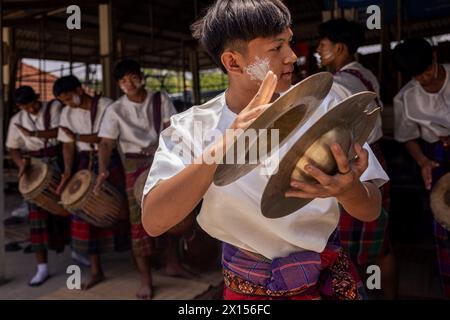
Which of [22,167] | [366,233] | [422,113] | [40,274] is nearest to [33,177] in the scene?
[22,167]

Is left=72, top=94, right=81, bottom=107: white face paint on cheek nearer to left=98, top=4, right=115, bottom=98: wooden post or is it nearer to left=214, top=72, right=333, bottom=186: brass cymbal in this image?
left=98, top=4, right=115, bottom=98: wooden post

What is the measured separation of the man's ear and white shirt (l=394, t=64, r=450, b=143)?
2.03m

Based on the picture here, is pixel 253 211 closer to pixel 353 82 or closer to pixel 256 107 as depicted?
pixel 256 107

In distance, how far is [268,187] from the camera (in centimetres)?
85

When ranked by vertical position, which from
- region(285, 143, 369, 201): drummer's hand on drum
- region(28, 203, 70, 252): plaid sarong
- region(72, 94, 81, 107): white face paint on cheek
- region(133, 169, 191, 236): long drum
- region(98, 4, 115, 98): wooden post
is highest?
region(98, 4, 115, 98): wooden post

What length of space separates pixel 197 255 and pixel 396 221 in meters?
1.95

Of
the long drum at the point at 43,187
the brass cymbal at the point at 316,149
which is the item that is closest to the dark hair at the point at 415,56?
the brass cymbal at the point at 316,149

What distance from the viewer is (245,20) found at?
103 cm

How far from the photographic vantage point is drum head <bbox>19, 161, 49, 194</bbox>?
372 centimetres

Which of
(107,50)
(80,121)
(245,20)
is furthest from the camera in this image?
(107,50)

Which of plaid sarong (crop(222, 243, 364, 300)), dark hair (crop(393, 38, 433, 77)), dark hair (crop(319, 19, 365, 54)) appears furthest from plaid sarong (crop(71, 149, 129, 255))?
plaid sarong (crop(222, 243, 364, 300))

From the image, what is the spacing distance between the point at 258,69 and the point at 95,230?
309cm

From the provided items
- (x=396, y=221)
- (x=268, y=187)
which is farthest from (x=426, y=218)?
(x=268, y=187)

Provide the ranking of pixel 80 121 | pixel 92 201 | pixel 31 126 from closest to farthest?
pixel 92 201 → pixel 80 121 → pixel 31 126
